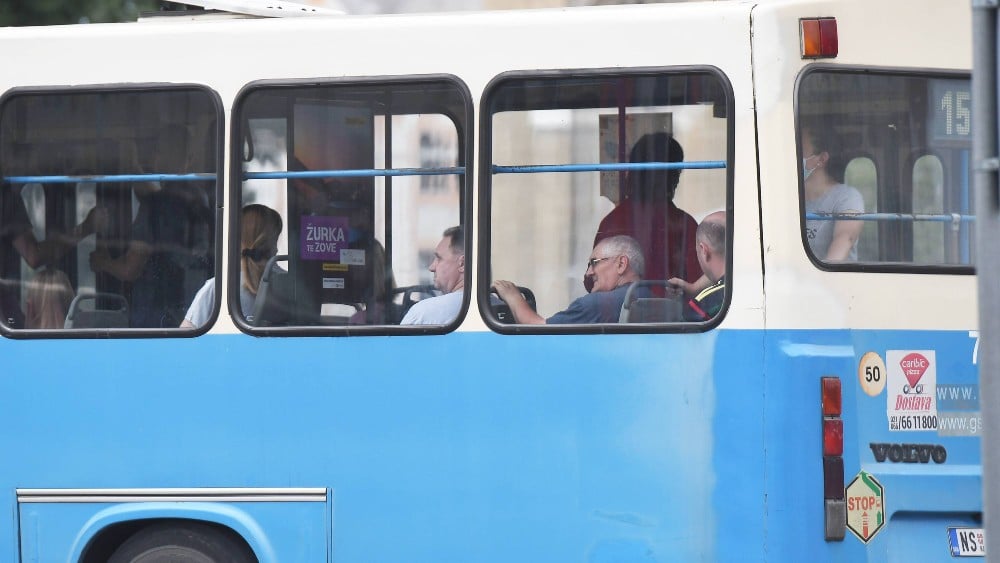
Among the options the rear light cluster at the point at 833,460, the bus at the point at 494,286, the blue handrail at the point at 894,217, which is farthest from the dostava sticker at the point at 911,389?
the blue handrail at the point at 894,217

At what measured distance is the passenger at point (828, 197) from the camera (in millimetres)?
4539

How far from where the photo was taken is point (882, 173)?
4590 mm

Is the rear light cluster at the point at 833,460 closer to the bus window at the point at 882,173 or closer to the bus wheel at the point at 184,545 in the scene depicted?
the bus window at the point at 882,173

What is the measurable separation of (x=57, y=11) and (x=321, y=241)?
6629 mm

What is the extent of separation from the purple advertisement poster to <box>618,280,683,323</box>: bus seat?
1213 millimetres

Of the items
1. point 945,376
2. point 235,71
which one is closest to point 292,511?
point 235,71

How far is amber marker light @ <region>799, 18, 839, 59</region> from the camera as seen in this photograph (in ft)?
14.8

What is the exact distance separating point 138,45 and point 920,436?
3585mm

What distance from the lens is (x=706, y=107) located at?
4.61 m

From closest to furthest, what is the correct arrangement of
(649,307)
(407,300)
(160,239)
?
(649,307) → (407,300) → (160,239)

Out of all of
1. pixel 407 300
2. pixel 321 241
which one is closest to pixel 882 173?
pixel 407 300

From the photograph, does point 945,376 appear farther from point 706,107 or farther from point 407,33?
point 407,33

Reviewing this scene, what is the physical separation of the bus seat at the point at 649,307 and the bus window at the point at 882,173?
0.57 meters

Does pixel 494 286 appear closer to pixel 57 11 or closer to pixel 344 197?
pixel 344 197
